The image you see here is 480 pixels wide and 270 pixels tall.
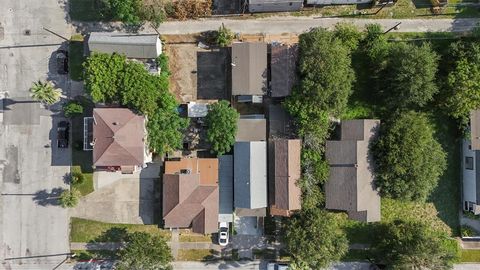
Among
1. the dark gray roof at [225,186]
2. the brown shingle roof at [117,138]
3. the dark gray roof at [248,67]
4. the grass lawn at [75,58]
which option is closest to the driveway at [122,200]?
the brown shingle roof at [117,138]

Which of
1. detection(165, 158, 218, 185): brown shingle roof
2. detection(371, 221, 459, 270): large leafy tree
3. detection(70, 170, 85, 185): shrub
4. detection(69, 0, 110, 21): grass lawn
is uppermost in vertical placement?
detection(69, 0, 110, 21): grass lawn

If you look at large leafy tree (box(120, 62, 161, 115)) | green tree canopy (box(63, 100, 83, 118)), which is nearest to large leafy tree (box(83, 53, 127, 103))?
large leafy tree (box(120, 62, 161, 115))

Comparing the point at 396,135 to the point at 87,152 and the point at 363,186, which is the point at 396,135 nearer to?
the point at 363,186

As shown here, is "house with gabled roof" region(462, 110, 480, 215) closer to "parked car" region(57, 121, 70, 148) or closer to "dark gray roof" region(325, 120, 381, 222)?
"dark gray roof" region(325, 120, 381, 222)

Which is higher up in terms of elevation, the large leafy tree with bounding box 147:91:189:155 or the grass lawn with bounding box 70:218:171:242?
the large leafy tree with bounding box 147:91:189:155

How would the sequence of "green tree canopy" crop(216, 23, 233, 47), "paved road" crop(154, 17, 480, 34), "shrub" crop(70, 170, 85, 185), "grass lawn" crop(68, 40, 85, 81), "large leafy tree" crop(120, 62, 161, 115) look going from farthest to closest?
1. "paved road" crop(154, 17, 480, 34)
2. "grass lawn" crop(68, 40, 85, 81)
3. "shrub" crop(70, 170, 85, 185)
4. "green tree canopy" crop(216, 23, 233, 47)
5. "large leafy tree" crop(120, 62, 161, 115)

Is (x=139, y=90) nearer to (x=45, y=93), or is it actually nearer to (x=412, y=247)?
(x=45, y=93)

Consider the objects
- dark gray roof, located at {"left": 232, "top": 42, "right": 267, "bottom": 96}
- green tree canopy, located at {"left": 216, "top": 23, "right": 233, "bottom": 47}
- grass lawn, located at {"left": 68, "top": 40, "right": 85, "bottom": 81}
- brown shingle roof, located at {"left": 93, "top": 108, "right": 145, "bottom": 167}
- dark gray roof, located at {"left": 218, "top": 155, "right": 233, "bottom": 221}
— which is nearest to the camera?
brown shingle roof, located at {"left": 93, "top": 108, "right": 145, "bottom": 167}

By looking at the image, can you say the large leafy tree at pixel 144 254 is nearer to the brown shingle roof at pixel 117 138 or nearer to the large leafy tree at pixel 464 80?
the brown shingle roof at pixel 117 138
